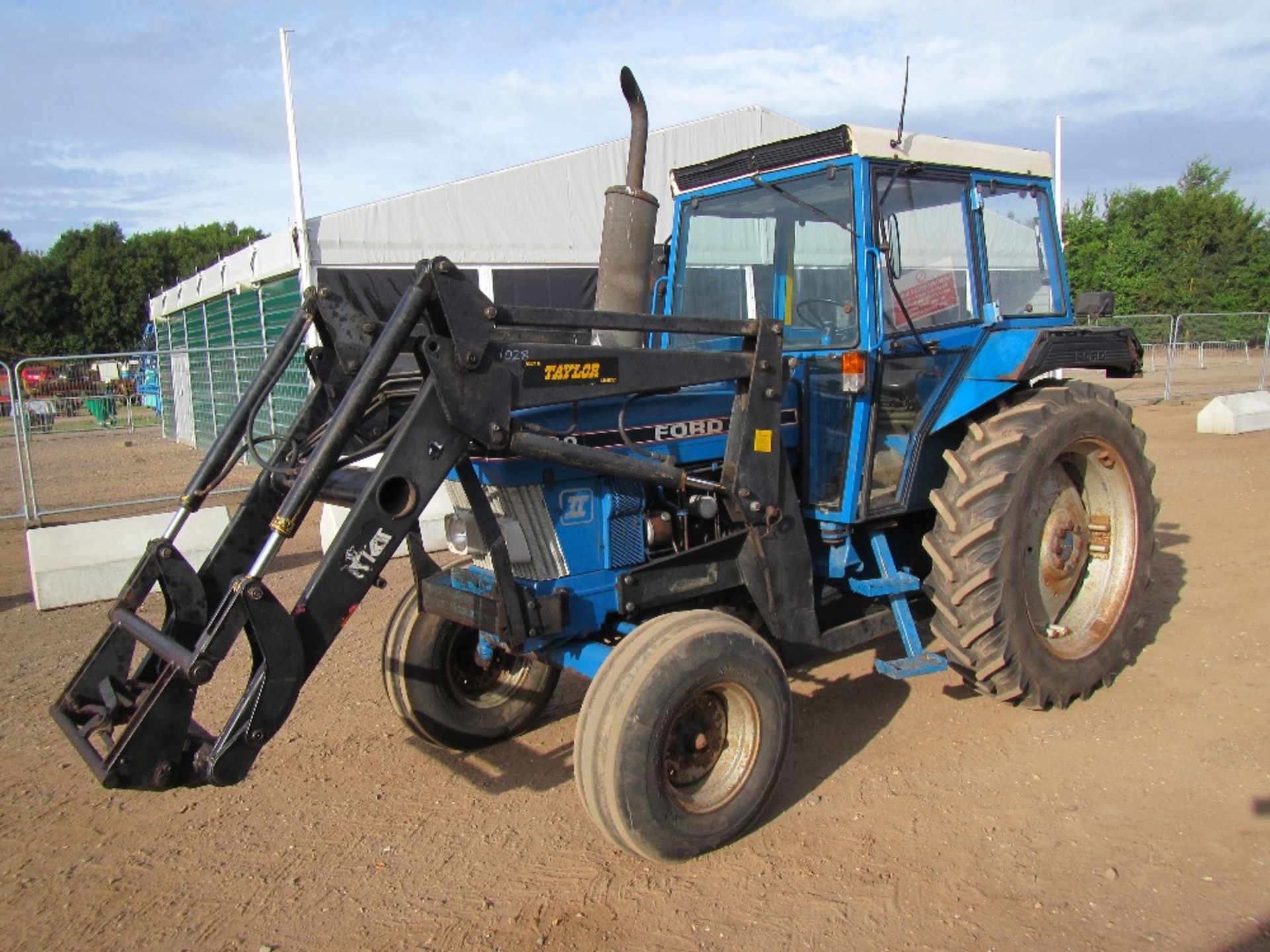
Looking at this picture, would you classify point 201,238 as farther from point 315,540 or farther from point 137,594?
point 137,594

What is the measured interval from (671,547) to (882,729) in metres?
1.41

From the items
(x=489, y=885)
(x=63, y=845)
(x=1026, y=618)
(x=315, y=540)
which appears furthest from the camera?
(x=315, y=540)

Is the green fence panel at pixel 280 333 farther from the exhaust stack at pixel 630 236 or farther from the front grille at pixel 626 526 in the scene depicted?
the front grille at pixel 626 526

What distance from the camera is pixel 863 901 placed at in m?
3.20

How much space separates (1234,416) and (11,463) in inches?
767

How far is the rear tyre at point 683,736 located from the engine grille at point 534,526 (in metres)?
0.50

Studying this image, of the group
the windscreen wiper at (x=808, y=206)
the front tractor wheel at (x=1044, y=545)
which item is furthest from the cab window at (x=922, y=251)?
the front tractor wheel at (x=1044, y=545)

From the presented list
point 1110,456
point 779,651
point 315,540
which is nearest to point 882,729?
point 779,651

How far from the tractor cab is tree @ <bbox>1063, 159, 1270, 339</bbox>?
33.5 m

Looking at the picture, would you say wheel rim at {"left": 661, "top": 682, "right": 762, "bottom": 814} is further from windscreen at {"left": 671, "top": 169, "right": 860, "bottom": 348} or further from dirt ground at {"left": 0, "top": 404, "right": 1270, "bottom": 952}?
windscreen at {"left": 671, "top": 169, "right": 860, "bottom": 348}

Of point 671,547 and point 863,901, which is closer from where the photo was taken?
point 863,901

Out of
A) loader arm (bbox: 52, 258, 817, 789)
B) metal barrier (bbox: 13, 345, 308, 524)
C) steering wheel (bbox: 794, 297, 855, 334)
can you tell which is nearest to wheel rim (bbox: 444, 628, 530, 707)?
loader arm (bbox: 52, 258, 817, 789)

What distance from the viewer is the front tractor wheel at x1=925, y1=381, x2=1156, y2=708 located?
13.8 ft

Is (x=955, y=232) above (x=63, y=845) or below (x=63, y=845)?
above
